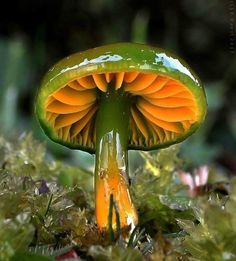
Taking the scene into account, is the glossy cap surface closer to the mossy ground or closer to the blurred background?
the mossy ground

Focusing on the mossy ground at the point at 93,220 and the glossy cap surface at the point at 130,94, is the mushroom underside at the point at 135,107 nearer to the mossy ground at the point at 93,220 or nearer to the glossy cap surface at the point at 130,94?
the glossy cap surface at the point at 130,94

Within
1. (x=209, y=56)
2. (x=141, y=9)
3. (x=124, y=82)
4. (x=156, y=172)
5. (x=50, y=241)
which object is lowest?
(x=50, y=241)

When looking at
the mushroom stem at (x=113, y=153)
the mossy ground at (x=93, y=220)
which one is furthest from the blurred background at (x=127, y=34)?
the mushroom stem at (x=113, y=153)

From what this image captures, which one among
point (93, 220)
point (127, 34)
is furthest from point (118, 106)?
point (127, 34)

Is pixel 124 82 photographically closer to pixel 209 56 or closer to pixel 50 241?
pixel 50 241

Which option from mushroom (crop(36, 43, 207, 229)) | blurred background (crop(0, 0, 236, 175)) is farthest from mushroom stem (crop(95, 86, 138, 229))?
blurred background (crop(0, 0, 236, 175))

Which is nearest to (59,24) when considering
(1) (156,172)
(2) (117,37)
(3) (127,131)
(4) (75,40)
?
(4) (75,40)
